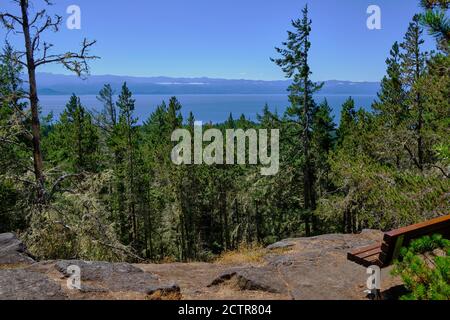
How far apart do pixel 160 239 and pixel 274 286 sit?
3915 centimetres

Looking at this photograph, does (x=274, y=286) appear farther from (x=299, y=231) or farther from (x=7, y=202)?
(x=299, y=231)

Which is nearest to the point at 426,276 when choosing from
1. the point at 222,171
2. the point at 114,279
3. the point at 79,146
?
the point at 114,279

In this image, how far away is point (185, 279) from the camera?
27.9 ft

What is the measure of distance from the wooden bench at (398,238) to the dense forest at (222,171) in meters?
1.72

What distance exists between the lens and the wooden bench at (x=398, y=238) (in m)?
5.83

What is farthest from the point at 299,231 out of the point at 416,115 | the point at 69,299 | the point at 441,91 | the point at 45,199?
the point at 69,299

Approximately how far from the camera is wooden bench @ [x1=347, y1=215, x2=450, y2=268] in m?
5.83

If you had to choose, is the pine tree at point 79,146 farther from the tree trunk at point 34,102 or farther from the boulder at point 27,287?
the boulder at point 27,287

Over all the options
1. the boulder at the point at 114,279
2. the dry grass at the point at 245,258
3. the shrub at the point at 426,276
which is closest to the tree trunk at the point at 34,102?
the boulder at the point at 114,279

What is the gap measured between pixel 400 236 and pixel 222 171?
37748 millimetres

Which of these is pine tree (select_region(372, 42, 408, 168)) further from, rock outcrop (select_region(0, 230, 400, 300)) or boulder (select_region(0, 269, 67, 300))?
boulder (select_region(0, 269, 67, 300))

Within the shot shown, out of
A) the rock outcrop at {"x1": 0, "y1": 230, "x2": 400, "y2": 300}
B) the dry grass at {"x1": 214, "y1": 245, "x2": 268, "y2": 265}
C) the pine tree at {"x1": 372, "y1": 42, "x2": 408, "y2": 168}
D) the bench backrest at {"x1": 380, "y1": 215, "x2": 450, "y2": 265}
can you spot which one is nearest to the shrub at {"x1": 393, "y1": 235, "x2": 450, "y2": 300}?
the bench backrest at {"x1": 380, "y1": 215, "x2": 450, "y2": 265}

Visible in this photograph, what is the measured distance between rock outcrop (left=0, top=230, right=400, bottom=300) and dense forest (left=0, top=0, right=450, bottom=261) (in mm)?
1684

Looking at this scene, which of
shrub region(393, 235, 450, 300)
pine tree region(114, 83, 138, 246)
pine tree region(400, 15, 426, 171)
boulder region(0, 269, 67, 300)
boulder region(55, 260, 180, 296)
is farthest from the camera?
pine tree region(114, 83, 138, 246)
